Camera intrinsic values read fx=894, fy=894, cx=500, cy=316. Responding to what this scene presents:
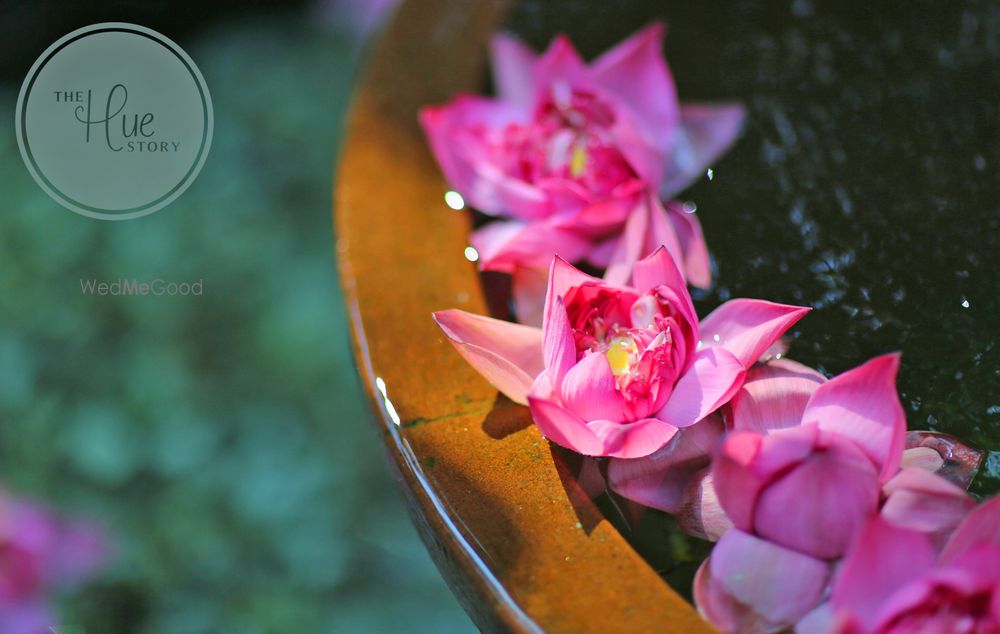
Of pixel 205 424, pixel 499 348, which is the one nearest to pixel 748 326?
Result: pixel 499 348

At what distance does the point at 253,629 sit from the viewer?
102 centimetres

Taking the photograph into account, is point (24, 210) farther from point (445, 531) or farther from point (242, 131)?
point (445, 531)

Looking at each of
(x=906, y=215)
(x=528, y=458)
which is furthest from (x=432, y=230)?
(x=906, y=215)

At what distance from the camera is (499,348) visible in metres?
0.58

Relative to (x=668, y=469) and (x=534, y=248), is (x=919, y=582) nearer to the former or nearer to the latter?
(x=668, y=469)

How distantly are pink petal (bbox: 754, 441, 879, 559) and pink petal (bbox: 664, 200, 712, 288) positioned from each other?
0.71 ft

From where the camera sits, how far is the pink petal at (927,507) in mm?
458

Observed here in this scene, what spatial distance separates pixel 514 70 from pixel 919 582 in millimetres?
556

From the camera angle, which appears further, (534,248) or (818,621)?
(534,248)

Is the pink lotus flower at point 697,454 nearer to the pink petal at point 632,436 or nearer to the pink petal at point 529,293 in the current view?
the pink petal at point 632,436

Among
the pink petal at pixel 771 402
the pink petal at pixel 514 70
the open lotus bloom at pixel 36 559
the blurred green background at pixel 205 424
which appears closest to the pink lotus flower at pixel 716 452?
the pink petal at pixel 771 402

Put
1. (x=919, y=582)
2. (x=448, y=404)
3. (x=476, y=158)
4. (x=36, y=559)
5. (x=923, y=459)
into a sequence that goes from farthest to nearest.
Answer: (x=36, y=559)
(x=476, y=158)
(x=448, y=404)
(x=923, y=459)
(x=919, y=582)

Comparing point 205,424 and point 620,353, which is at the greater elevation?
point 620,353

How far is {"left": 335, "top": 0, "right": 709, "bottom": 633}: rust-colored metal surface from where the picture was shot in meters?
0.50
